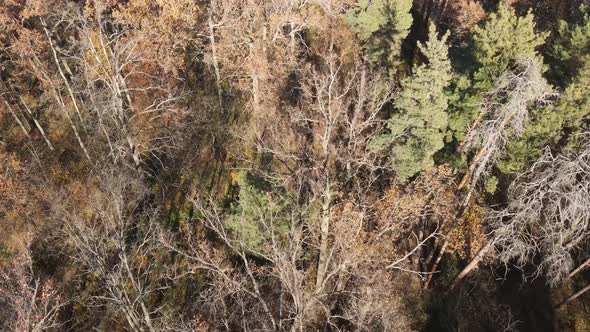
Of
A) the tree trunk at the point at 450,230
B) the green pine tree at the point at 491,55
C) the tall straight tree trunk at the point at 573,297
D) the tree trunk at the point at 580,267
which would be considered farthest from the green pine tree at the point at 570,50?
the tall straight tree trunk at the point at 573,297

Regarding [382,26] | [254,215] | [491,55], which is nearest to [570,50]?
[491,55]

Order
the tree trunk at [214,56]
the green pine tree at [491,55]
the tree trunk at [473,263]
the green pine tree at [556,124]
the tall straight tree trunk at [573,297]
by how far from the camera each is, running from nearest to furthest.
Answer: the tree trunk at [473,263] < the green pine tree at [556,124] < the green pine tree at [491,55] < the tall straight tree trunk at [573,297] < the tree trunk at [214,56]

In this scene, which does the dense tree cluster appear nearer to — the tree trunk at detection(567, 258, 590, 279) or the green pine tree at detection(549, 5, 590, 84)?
the green pine tree at detection(549, 5, 590, 84)

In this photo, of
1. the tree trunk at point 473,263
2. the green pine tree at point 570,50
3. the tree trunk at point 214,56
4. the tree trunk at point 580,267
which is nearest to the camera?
the tree trunk at point 473,263

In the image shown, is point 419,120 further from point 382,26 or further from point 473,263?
point 382,26

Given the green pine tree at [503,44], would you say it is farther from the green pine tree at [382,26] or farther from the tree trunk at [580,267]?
the tree trunk at [580,267]

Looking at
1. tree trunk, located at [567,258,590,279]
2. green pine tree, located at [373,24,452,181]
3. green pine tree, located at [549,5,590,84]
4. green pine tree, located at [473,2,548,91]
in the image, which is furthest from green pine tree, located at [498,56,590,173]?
tree trunk, located at [567,258,590,279]
